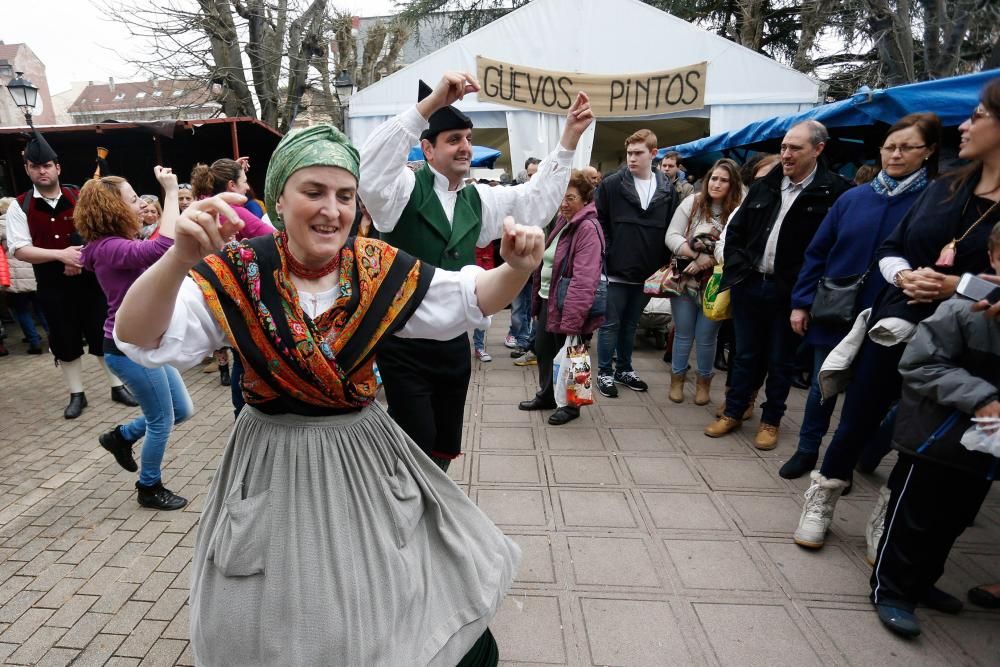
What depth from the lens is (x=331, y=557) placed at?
4.41ft

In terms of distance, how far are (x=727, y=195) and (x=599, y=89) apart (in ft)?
17.2

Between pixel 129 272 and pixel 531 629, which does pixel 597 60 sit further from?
pixel 531 629

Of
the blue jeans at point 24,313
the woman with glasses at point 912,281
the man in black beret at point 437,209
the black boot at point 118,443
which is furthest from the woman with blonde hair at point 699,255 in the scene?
the blue jeans at point 24,313

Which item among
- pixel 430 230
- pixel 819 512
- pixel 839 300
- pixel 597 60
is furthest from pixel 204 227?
pixel 597 60

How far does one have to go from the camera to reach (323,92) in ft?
53.4

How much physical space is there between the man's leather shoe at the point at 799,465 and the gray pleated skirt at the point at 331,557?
2.69 metres

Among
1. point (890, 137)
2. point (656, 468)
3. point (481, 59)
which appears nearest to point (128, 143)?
point (481, 59)

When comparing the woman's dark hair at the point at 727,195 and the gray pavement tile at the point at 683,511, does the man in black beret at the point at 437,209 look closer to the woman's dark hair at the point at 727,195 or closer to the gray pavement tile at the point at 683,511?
the gray pavement tile at the point at 683,511

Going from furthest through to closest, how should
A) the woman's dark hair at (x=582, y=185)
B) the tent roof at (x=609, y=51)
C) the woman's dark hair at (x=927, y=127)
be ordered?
the tent roof at (x=609, y=51) → the woman's dark hair at (x=582, y=185) → the woman's dark hair at (x=927, y=127)

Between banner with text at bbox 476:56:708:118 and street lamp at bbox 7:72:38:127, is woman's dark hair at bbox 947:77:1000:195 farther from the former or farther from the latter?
street lamp at bbox 7:72:38:127

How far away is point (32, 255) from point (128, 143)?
7.03 metres

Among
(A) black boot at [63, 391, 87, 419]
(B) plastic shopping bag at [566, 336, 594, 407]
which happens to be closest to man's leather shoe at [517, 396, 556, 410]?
(B) plastic shopping bag at [566, 336, 594, 407]

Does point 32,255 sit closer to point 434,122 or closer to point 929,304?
point 434,122

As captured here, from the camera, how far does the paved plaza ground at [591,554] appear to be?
7.37 ft
